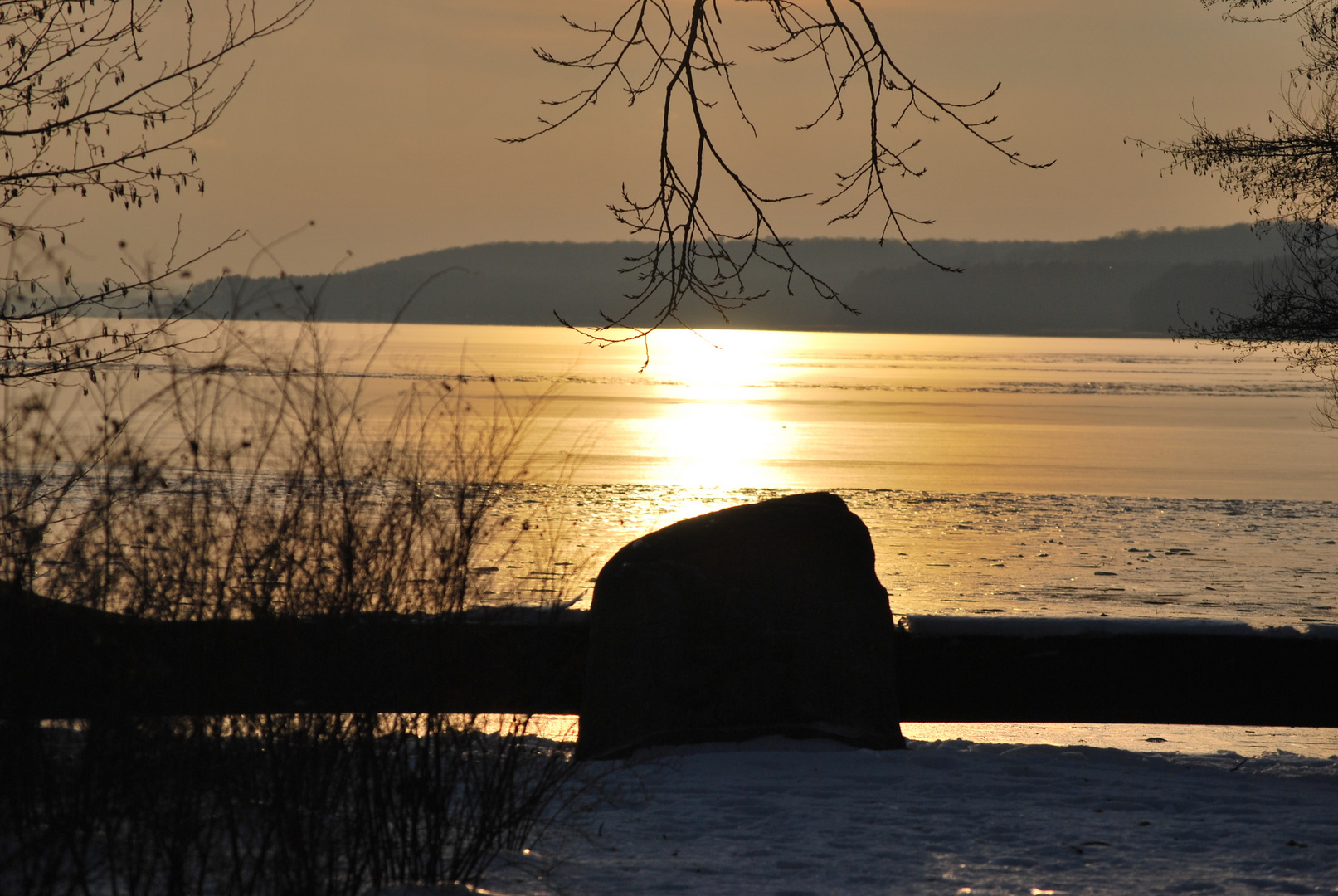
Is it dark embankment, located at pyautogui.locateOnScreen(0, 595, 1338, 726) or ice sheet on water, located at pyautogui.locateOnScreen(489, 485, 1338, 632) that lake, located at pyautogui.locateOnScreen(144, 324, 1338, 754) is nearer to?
ice sheet on water, located at pyautogui.locateOnScreen(489, 485, 1338, 632)

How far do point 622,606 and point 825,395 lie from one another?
123 ft

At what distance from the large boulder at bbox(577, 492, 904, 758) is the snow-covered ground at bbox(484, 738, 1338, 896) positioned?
16 centimetres

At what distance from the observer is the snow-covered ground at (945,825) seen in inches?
163

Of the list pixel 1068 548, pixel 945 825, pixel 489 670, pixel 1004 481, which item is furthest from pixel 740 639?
pixel 1004 481

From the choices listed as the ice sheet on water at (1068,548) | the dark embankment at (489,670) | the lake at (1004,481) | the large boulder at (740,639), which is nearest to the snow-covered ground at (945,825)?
the large boulder at (740,639)

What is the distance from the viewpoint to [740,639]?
18.4 ft

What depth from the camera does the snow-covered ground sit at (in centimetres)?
415

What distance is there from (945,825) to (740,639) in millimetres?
1326

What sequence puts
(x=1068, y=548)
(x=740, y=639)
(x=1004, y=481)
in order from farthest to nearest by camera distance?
(x=1004, y=481) → (x=1068, y=548) → (x=740, y=639)

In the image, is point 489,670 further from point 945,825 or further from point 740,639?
point 945,825

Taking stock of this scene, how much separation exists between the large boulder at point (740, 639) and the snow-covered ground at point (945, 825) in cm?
16

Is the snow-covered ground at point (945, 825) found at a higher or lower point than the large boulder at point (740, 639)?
lower

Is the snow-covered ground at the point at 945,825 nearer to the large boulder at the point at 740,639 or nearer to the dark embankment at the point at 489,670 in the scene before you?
the large boulder at the point at 740,639

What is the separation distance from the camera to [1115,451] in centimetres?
2412
